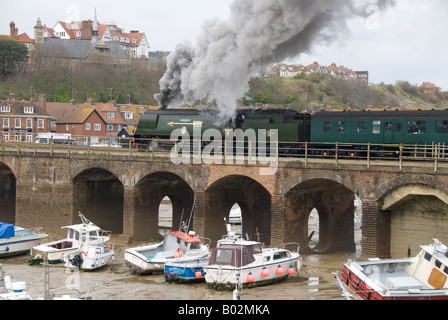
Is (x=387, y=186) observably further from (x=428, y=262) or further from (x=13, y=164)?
(x=13, y=164)

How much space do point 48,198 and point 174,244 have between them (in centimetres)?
1272

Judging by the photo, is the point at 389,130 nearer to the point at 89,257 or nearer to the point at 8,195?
the point at 89,257

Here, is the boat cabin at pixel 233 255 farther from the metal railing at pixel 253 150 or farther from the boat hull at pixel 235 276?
the metal railing at pixel 253 150

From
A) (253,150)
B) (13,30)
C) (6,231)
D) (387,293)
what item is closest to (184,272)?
(253,150)

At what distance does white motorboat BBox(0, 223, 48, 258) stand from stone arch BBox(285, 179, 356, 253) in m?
13.8

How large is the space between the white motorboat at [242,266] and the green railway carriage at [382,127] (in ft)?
35.7

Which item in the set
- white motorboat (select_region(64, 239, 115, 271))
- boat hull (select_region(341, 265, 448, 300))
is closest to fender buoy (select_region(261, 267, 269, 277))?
boat hull (select_region(341, 265, 448, 300))

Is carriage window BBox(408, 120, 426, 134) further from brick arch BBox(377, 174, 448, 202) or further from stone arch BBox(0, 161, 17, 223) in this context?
stone arch BBox(0, 161, 17, 223)

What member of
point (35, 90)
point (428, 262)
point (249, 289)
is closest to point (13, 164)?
point (249, 289)

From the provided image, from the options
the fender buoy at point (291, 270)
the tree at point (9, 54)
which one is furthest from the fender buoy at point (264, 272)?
the tree at point (9, 54)

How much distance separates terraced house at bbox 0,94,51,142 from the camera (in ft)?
257

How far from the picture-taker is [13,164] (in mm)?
41781

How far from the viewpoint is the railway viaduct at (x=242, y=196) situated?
1169 inches

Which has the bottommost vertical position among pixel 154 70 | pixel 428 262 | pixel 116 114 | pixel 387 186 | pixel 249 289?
pixel 249 289
